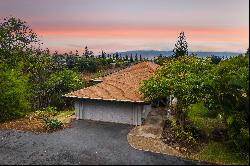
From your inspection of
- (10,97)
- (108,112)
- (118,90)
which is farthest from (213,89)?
(10,97)

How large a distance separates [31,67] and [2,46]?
217 inches

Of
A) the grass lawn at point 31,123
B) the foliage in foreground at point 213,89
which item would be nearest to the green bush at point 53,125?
the grass lawn at point 31,123

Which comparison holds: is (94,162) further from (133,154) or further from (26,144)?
(26,144)

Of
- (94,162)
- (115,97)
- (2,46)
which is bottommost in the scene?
(94,162)

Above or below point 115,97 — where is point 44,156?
below

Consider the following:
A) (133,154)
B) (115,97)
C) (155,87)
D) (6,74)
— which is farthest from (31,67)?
(133,154)

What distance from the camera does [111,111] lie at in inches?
1154

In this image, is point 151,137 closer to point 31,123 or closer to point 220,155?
point 220,155

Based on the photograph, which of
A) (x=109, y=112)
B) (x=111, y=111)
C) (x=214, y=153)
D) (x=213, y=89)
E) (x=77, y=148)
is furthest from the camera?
(x=109, y=112)

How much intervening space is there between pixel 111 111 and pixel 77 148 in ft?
22.5

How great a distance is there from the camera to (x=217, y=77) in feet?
73.2

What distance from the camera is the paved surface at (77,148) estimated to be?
2108 cm

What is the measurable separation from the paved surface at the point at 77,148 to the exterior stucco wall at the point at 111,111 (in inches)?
36.5

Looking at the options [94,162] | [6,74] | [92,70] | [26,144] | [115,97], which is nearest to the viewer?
[94,162]
